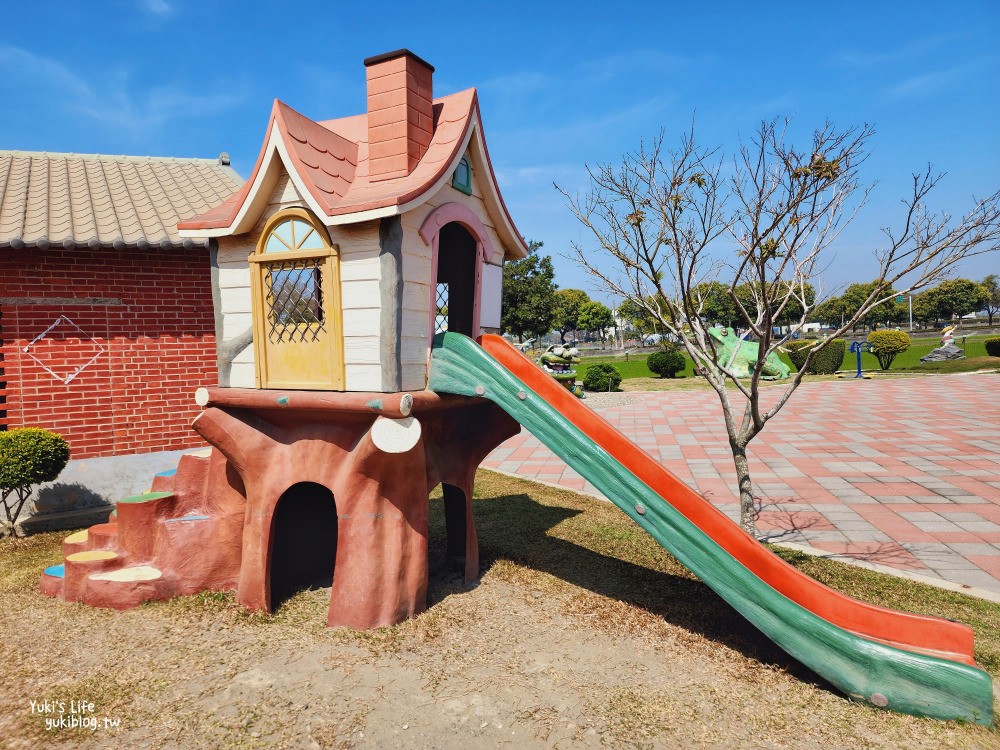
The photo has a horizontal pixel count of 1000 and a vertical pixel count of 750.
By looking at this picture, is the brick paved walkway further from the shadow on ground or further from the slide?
the slide

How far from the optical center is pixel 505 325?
33625 mm

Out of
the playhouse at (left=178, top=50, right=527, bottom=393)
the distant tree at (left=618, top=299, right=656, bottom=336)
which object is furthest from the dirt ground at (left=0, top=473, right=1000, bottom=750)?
the distant tree at (left=618, top=299, right=656, bottom=336)

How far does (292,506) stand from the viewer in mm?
5848

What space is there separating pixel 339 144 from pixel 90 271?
176 inches

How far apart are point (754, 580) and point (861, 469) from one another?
23.6ft

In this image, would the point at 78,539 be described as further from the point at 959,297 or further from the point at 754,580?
the point at 959,297

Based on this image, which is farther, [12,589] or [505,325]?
[505,325]

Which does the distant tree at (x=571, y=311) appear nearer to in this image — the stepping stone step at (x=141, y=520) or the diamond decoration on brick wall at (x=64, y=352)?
the diamond decoration on brick wall at (x=64, y=352)

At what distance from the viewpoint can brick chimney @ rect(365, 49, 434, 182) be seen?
15.2ft

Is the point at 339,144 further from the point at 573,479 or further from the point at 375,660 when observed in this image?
the point at 573,479

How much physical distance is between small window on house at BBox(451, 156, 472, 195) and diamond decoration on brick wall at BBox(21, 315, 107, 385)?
18.1ft

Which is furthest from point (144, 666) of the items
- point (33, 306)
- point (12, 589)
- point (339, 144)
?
point (33, 306)

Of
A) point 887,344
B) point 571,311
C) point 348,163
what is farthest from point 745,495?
point 571,311

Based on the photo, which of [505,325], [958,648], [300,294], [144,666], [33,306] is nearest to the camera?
[958,648]
